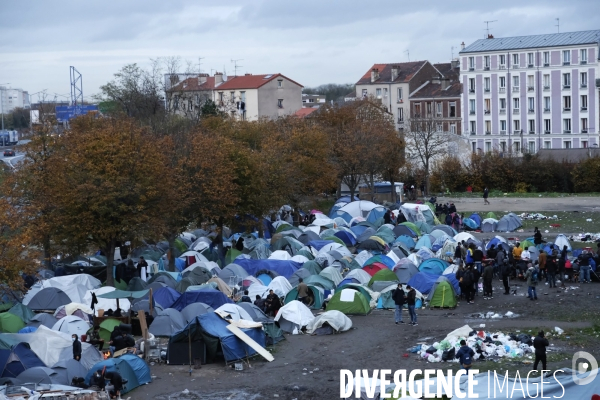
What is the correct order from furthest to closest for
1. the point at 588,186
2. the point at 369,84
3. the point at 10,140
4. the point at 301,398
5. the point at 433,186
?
the point at 10,140
the point at 369,84
the point at 433,186
the point at 588,186
the point at 301,398

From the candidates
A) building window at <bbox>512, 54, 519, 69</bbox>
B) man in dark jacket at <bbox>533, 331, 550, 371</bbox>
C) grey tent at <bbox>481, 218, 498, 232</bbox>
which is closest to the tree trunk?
man in dark jacket at <bbox>533, 331, 550, 371</bbox>

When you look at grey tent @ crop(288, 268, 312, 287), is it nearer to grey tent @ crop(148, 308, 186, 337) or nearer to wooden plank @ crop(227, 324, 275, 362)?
grey tent @ crop(148, 308, 186, 337)

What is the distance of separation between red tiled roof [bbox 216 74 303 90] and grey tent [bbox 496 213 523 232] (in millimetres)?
49602

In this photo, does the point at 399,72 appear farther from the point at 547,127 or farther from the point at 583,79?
the point at 583,79

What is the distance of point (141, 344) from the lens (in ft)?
60.3

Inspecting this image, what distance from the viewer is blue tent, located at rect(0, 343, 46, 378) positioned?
54.9 feet

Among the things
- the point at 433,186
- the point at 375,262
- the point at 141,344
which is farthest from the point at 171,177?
the point at 433,186

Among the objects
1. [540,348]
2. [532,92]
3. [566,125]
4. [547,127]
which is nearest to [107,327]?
[540,348]

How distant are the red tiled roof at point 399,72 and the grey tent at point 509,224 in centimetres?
4582

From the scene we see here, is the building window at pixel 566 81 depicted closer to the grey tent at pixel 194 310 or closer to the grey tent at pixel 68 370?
the grey tent at pixel 194 310

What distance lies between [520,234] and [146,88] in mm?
39092

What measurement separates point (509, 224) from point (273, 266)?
1642 cm

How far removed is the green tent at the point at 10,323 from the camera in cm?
2047

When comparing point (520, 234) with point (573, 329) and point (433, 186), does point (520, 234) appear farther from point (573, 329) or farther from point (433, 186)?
point (433, 186)
